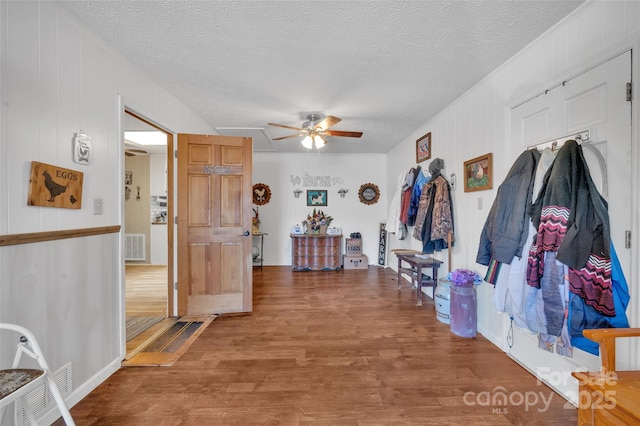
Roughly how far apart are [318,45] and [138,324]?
3382 mm

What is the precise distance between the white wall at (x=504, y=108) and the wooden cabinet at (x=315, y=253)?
8.52 ft

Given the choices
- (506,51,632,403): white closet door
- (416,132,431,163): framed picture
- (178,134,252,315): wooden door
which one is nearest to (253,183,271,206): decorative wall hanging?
(178,134,252,315): wooden door

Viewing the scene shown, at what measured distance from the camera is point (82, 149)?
5.62 feet

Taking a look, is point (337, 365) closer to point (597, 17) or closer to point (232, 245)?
point (232, 245)

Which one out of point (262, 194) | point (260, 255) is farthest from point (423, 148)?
point (260, 255)

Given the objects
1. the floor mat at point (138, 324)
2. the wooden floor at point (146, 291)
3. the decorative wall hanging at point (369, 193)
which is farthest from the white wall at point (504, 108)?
the wooden floor at point (146, 291)

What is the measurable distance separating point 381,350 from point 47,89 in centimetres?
307

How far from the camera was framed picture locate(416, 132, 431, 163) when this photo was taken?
369 cm

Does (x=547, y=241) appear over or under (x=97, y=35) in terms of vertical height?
under

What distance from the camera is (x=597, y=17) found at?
1.51 metres

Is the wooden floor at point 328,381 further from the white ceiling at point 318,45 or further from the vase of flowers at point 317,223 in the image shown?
the vase of flowers at point 317,223

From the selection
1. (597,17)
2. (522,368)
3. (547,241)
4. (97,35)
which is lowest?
(522,368)

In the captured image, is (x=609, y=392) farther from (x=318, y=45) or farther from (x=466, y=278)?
(x=318, y=45)

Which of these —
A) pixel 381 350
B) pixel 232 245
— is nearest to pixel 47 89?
pixel 232 245
